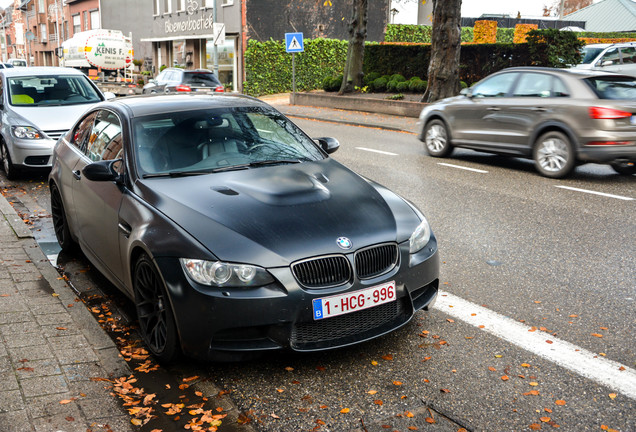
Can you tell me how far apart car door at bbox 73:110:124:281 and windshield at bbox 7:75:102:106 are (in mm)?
6123

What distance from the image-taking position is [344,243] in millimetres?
3807

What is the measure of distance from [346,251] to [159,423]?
1370 millimetres

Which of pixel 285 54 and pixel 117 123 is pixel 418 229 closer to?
pixel 117 123

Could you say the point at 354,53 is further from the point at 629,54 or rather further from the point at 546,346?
the point at 546,346

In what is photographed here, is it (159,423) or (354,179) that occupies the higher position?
(354,179)

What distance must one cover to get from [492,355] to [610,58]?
70.0ft

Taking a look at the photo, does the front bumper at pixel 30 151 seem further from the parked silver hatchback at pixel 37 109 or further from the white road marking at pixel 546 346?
the white road marking at pixel 546 346

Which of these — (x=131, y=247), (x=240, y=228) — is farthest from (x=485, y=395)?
(x=131, y=247)

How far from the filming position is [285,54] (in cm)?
3772

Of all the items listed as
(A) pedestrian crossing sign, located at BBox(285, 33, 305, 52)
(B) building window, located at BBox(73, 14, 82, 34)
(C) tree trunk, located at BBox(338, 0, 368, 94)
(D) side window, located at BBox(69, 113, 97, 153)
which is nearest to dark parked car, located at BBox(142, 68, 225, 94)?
(A) pedestrian crossing sign, located at BBox(285, 33, 305, 52)

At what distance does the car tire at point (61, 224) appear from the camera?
248 inches

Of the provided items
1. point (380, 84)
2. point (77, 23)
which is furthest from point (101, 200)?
point (77, 23)

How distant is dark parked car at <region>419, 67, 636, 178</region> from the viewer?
9.74 meters

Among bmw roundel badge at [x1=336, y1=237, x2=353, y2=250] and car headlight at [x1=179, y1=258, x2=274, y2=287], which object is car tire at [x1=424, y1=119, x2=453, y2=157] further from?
car headlight at [x1=179, y1=258, x2=274, y2=287]
